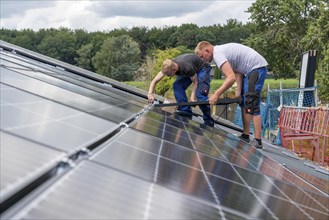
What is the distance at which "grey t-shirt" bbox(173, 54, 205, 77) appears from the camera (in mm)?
7953

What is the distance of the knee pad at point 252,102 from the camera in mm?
6707

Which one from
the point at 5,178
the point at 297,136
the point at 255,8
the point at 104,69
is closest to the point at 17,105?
the point at 5,178

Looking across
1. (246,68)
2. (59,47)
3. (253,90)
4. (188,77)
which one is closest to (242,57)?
(246,68)

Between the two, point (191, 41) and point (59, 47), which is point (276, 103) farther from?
point (59, 47)

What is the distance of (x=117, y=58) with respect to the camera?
315 ft

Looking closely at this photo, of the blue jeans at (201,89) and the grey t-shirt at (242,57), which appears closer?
the grey t-shirt at (242,57)

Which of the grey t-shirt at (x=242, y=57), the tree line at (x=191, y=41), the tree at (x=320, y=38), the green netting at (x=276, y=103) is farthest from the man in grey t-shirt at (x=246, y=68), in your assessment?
the tree at (x=320, y=38)

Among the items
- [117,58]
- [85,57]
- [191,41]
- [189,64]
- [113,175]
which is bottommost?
[113,175]

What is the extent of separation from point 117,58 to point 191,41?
2538cm

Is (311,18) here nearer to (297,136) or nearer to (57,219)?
(297,136)

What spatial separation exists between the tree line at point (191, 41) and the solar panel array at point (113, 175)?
24368 mm

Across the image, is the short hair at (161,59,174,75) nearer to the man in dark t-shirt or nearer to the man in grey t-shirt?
the man in dark t-shirt

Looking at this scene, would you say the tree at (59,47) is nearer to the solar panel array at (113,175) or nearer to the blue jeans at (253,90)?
the blue jeans at (253,90)

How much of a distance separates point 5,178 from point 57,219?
361 mm
